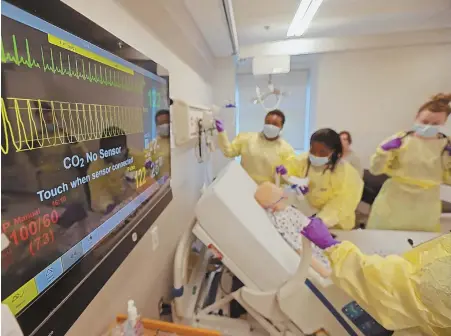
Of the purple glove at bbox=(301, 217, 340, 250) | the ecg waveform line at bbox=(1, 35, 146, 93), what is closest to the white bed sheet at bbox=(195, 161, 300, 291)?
the purple glove at bbox=(301, 217, 340, 250)

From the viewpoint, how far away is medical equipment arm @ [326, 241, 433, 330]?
900 mm

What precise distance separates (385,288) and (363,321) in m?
0.33

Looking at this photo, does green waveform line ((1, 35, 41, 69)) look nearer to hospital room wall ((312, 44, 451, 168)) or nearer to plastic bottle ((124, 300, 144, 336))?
plastic bottle ((124, 300, 144, 336))

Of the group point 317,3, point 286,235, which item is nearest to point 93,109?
point 286,235

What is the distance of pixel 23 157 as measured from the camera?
1.72 feet

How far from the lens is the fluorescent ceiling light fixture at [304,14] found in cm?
193

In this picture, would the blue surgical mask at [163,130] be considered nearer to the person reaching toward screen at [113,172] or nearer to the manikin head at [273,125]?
the person reaching toward screen at [113,172]

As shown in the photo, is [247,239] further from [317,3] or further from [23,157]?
[317,3]

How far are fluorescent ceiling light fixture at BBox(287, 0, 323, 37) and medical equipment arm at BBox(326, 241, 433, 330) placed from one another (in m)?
1.70

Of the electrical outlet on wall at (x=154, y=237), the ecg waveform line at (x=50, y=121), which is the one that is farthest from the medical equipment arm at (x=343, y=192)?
the ecg waveform line at (x=50, y=121)

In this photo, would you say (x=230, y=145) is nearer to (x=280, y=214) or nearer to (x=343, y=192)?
(x=343, y=192)

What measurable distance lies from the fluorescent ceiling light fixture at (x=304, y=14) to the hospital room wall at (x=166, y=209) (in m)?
0.95

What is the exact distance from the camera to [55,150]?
2.02 feet

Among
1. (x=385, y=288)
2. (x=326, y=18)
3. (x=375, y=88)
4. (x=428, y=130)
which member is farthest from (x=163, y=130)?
(x=375, y=88)
